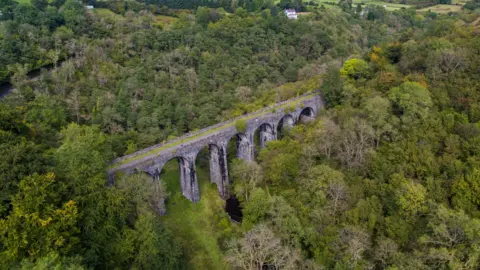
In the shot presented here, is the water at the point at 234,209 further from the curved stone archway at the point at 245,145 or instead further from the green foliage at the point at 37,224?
the green foliage at the point at 37,224

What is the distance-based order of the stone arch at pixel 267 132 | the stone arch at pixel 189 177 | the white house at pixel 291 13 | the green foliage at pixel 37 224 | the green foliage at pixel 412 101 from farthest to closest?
the white house at pixel 291 13, the stone arch at pixel 267 132, the stone arch at pixel 189 177, the green foliage at pixel 412 101, the green foliage at pixel 37 224

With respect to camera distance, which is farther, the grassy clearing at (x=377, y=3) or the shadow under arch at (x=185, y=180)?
the grassy clearing at (x=377, y=3)

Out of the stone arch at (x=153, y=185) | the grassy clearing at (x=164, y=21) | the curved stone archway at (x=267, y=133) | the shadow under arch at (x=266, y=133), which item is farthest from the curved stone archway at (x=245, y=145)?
the grassy clearing at (x=164, y=21)

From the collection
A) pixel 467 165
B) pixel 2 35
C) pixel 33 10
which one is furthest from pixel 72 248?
Answer: pixel 33 10

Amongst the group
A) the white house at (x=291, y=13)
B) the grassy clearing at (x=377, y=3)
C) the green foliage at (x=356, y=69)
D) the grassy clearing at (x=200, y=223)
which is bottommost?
the grassy clearing at (x=200, y=223)

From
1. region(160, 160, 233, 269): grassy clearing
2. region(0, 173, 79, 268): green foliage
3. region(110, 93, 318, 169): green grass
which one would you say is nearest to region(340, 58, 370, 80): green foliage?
region(110, 93, 318, 169): green grass

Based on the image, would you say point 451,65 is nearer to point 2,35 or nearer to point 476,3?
point 476,3
